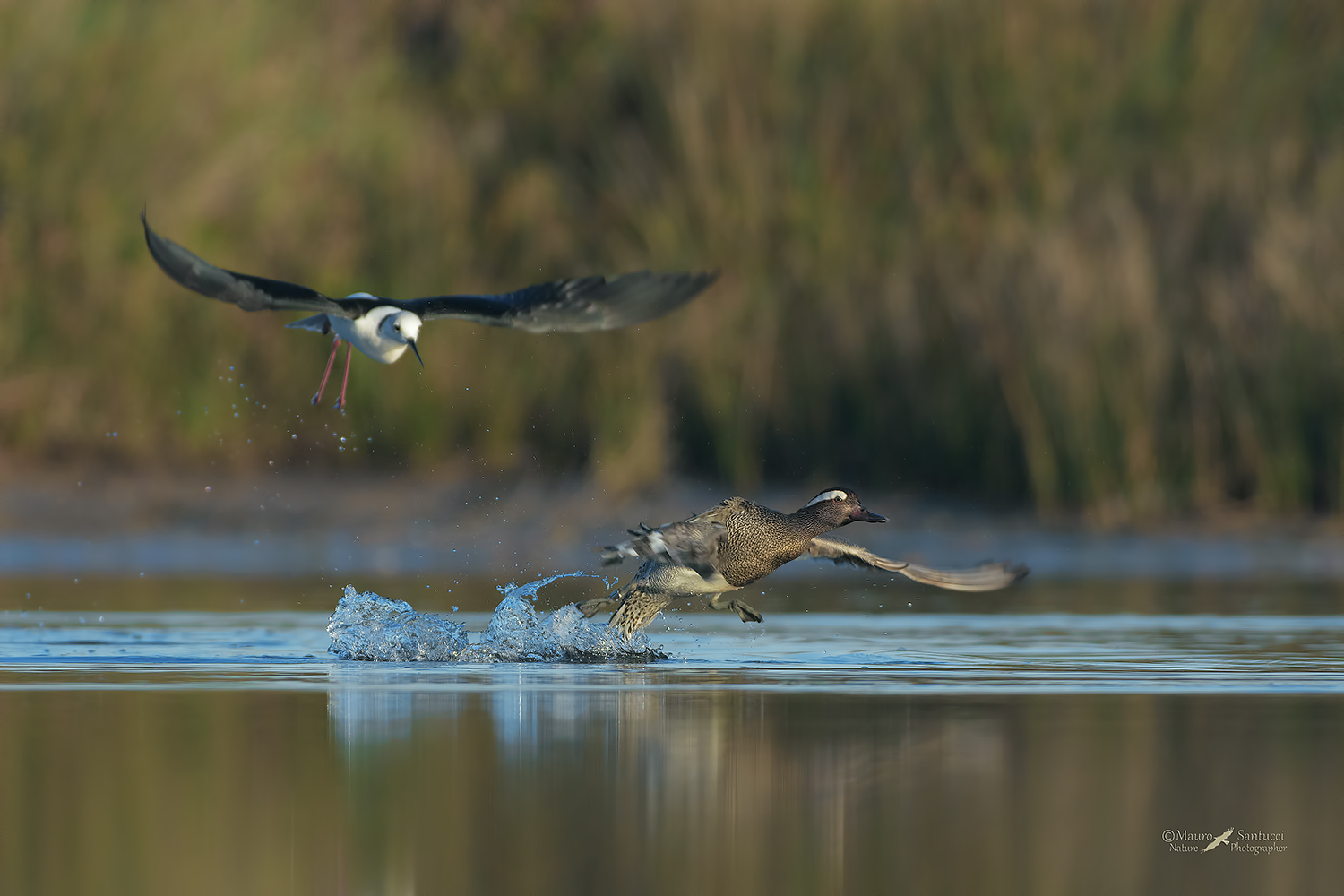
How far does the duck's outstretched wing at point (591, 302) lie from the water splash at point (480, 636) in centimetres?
110

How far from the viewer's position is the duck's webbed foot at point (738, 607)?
355 inches

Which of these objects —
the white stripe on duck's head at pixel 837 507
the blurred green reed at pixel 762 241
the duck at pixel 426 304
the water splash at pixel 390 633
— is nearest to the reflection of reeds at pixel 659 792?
the water splash at pixel 390 633

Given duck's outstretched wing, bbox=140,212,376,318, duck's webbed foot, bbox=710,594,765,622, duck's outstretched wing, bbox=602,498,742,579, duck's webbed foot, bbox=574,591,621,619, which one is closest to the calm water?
duck's webbed foot, bbox=710,594,765,622

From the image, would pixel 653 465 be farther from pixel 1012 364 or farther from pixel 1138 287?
pixel 1138 287

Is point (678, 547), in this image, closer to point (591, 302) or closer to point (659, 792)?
point (591, 302)

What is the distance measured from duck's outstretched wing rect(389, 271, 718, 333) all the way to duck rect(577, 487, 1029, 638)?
2.69 feet

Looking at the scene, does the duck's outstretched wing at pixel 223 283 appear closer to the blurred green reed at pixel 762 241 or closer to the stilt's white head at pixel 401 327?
the stilt's white head at pixel 401 327

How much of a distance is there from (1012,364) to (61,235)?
20.6ft

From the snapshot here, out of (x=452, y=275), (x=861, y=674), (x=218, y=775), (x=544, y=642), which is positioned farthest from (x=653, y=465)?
(x=218, y=775)

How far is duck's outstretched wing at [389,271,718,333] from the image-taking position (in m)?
8.59

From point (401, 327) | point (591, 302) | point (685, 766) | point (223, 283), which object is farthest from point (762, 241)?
point (685, 766)

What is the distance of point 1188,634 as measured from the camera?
29.5 ft

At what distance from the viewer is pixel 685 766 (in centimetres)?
571

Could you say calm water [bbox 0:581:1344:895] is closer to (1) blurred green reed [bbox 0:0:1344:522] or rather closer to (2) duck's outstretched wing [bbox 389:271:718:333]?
(2) duck's outstretched wing [bbox 389:271:718:333]
